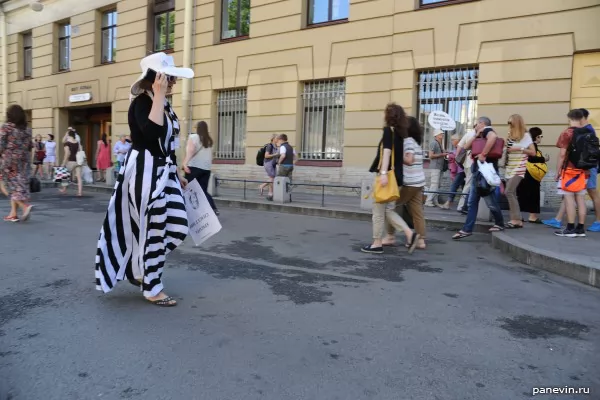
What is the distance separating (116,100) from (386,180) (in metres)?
16.2

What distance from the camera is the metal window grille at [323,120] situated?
13688 millimetres

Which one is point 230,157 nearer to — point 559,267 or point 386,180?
point 386,180

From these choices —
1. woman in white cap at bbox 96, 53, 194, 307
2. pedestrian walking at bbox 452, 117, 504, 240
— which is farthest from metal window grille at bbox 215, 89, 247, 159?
woman in white cap at bbox 96, 53, 194, 307

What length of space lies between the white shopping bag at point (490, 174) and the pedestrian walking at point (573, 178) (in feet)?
3.33

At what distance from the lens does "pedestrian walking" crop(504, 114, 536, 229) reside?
7.40 meters

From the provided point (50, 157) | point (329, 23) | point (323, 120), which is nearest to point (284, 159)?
point (323, 120)

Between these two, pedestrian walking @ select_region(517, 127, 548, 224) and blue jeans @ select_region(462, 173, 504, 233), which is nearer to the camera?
blue jeans @ select_region(462, 173, 504, 233)

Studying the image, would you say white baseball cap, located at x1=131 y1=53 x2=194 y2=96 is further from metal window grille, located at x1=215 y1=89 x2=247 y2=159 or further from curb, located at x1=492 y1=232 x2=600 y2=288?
metal window grille, located at x1=215 y1=89 x2=247 y2=159

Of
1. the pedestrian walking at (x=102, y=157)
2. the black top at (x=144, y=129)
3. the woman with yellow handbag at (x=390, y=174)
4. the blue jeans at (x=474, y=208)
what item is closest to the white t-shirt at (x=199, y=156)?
the woman with yellow handbag at (x=390, y=174)

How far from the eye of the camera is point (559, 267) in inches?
202

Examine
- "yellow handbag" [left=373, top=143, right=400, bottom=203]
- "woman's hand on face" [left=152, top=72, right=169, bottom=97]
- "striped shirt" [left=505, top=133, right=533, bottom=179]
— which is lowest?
"yellow handbag" [left=373, top=143, right=400, bottom=203]

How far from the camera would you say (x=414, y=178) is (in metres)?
6.18

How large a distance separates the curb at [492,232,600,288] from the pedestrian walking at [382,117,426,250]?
109cm

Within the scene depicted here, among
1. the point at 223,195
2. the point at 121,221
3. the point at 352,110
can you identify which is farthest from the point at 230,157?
the point at 121,221
